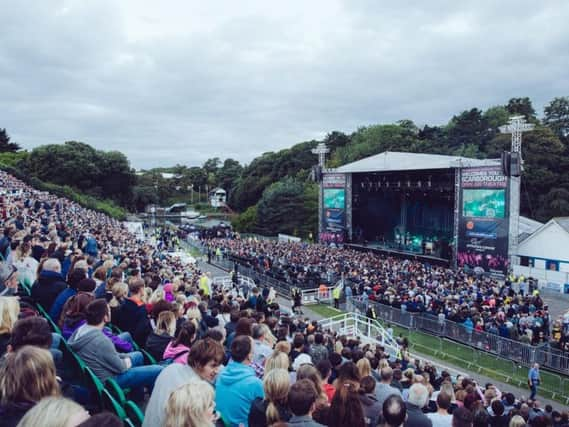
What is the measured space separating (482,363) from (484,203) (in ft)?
42.6

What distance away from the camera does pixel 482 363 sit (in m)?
12.6

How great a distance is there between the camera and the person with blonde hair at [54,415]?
1.65 metres

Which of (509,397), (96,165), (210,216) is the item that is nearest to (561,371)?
(509,397)

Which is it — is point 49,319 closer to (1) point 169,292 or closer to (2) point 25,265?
(2) point 25,265

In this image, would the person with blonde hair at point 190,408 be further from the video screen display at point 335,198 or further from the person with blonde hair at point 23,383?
the video screen display at point 335,198

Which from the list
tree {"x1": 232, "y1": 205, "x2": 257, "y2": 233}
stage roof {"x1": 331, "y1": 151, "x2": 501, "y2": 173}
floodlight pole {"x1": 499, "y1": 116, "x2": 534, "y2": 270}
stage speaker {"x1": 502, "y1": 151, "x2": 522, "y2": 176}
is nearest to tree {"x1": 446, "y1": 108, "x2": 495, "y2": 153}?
stage roof {"x1": 331, "y1": 151, "x2": 501, "y2": 173}

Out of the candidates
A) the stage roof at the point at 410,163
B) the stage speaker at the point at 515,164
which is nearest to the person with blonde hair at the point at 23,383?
the stage speaker at the point at 515,164

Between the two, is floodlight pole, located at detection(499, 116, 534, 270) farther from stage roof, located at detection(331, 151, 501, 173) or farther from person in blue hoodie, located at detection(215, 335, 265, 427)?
person in blue hoodie, located at detection(215, 335, 265, 427)

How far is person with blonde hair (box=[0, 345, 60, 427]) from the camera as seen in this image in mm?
2119

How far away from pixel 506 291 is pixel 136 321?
643 inches

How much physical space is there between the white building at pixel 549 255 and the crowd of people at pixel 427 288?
103 inches

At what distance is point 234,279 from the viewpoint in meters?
20.1

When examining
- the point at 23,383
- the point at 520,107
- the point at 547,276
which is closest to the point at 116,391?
the point at 23,383

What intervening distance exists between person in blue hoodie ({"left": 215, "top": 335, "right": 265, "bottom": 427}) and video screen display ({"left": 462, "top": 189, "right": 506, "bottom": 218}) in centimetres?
2236
